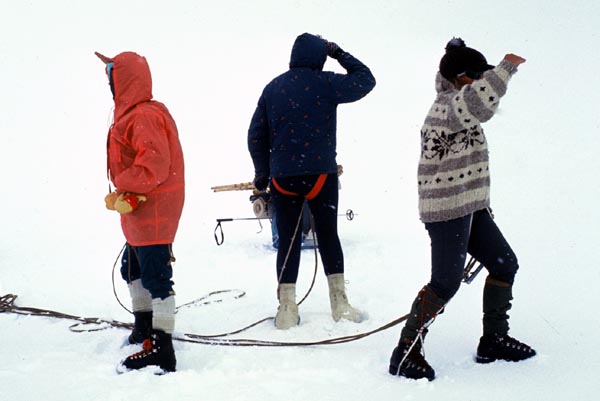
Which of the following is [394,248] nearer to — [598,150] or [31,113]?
[598,150]

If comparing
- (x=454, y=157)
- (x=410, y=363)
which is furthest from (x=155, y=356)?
(x=454, y=157)

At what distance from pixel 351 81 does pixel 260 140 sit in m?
0.75

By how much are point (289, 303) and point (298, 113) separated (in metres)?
1.29

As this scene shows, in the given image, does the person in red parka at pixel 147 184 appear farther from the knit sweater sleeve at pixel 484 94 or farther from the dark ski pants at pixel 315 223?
the knit sweater sleeve at pixel 484 94

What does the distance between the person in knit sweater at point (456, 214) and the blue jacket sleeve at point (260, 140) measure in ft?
4.61

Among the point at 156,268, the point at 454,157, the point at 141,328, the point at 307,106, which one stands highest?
the point at 307,106

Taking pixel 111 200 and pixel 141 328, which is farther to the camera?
pixel 141 328

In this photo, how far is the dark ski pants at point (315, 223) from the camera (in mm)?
4018

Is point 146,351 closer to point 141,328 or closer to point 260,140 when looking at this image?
point 141,328

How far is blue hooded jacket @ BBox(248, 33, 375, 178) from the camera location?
3.92 meters

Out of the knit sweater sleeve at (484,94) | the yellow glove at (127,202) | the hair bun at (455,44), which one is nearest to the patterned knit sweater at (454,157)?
the knit sweater sleeve at (484,94)

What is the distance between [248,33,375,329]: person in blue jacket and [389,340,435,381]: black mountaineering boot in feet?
3.37

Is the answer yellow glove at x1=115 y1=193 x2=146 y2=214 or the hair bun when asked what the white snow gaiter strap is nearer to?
yellow glove at x1=115 y1=193 x2=146 y2=214

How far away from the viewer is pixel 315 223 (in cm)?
410
